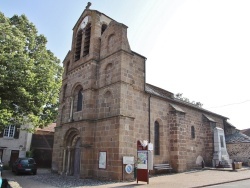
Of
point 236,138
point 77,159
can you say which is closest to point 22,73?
point 77,159

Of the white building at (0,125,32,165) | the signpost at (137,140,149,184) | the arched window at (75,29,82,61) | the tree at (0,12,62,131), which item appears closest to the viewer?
the tree at (0,12,62,131)

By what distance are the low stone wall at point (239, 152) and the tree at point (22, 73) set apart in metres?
20.6

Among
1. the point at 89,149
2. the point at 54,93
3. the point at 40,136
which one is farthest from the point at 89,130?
the point at 40,136

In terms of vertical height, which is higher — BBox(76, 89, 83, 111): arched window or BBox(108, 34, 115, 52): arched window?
BBox(108, 34, 115, 52): arched window

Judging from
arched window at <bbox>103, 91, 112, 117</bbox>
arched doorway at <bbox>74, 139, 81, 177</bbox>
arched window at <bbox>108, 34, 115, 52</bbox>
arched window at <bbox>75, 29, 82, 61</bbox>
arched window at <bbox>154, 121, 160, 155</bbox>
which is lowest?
arched doorway at <bbox>74, 139, 81, 177</bbox>

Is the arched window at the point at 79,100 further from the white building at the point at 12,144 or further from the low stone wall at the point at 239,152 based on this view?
the low stone wall at the point at 239,152

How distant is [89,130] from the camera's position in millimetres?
15586

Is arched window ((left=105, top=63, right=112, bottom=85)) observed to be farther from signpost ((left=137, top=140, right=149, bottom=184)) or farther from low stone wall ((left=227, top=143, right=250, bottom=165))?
low stone wall ((left=227, top=143, right=250, bottom=165))

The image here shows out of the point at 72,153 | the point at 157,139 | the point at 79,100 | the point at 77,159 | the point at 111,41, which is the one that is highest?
the point at 111,41

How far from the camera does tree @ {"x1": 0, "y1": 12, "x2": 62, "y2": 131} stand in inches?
473

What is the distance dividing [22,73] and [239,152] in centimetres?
2345

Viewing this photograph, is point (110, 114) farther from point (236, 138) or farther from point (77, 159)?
point (236, 138)

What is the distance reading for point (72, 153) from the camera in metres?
17.6

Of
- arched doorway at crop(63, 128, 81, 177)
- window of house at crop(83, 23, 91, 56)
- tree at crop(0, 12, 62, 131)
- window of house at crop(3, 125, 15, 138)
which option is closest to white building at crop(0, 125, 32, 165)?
window of house at crop(3, 125, 15, 138)
